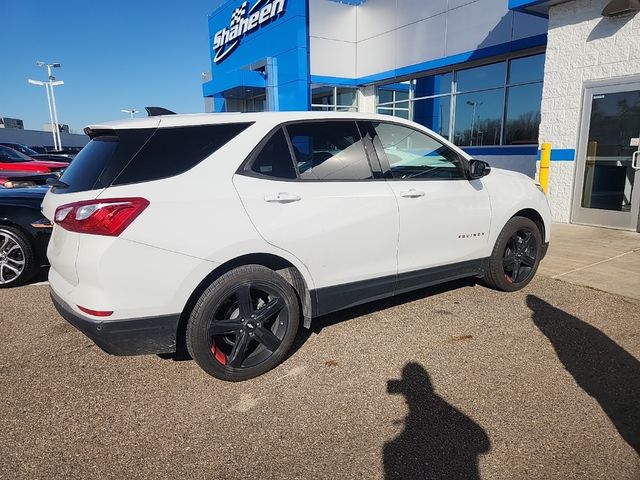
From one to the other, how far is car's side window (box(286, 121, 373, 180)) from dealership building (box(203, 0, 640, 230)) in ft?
19.6

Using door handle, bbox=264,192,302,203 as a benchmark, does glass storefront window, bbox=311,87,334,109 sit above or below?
above

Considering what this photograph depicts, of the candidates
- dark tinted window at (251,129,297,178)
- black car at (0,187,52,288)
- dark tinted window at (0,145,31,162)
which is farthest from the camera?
dark tinted window at (0,145,31,162)

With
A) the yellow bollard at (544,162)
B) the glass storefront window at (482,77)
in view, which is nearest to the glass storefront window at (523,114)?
the glass storefront window at (482,77)

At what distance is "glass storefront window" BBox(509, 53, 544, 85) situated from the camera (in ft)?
36.0

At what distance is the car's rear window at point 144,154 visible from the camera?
265 cm

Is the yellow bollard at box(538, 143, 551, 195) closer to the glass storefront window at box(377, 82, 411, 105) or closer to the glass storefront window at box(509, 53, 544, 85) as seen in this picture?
the glass storefront window at box(509, 53, 544, 85)

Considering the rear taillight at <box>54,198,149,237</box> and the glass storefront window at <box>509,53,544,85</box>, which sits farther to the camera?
the glass storefront window at <box>509,53,544,85</box>

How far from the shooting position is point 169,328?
2.69 m

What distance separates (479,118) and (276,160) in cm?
1125

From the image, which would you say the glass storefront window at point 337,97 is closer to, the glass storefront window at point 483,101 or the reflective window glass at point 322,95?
the reflective window glass at point 322,95

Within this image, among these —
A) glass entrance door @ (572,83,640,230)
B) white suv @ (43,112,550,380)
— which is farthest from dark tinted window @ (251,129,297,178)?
glass entrance door @ (572,83,640,230)

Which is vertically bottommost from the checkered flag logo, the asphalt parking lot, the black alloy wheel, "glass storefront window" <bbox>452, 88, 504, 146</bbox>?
the asphalt parking lot

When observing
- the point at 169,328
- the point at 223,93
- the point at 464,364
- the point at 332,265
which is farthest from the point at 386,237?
the point at 223,93

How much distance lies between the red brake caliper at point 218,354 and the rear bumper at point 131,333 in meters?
0.24
